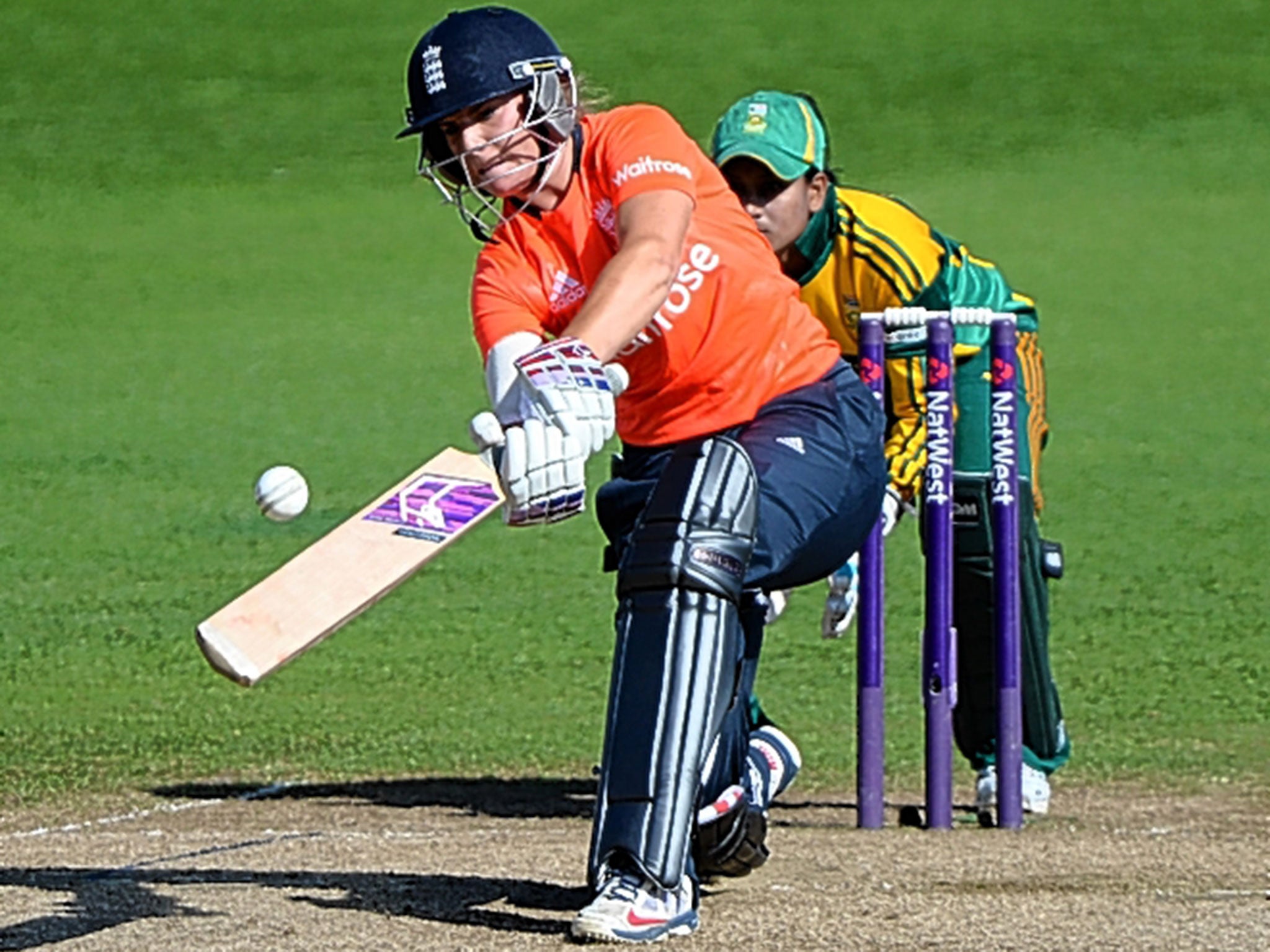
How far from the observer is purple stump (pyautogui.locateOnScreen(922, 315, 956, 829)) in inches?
236

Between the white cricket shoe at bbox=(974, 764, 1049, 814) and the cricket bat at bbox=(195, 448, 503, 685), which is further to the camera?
the white cricket shoe at bbox=(974, 764, 1049, 814)

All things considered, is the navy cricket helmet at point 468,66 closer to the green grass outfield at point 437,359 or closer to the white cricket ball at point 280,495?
the white cricket ball at point 280,495

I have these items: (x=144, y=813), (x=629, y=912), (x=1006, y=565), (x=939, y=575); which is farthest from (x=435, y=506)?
(x=144, y=813)

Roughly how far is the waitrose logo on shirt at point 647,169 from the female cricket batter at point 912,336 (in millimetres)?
1678

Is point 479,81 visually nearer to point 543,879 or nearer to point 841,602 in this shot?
point 543,879

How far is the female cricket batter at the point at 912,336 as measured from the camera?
6.32 meters

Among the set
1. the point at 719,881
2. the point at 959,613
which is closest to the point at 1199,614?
the point at 959,613

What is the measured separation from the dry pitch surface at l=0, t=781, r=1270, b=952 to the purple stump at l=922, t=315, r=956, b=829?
0.16 meters

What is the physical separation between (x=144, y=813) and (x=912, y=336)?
2395 millimetres

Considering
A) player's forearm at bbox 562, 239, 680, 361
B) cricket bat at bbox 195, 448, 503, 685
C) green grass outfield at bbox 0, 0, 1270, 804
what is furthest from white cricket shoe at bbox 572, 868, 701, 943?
green grass outfield at bbox 0, 0, 1270, 804

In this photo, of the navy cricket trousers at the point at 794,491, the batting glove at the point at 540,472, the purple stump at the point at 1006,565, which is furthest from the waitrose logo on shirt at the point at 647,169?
the purple stump at the point at 1006,565

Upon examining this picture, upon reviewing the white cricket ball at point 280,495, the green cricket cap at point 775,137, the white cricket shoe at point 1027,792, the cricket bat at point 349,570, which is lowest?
the white cricket shoe at point 1027,792

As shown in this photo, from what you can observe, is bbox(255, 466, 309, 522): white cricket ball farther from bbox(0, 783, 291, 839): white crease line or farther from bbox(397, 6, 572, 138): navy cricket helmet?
bbox(0, 783, 291, 839): white crease line

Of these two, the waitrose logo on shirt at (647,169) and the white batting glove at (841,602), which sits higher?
the waitrose logo on shirt at (647,169)
